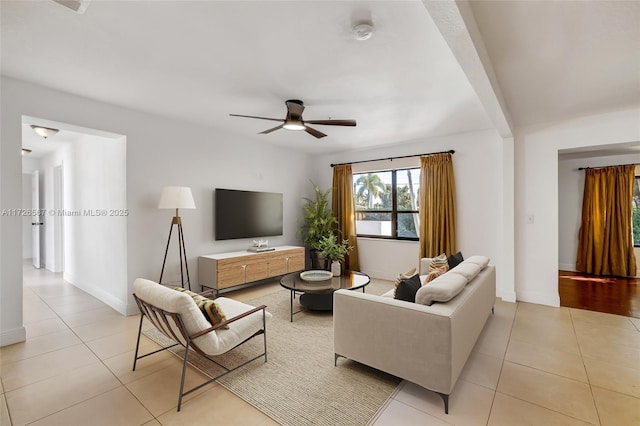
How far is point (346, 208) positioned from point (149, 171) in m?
3.62

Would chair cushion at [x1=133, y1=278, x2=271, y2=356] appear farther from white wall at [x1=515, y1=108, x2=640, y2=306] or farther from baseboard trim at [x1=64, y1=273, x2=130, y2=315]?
white wall at [x1=515, y1=108, x2=640, y2=306]

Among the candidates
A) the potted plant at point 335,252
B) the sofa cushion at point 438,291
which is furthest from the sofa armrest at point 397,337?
the potted plant at point 335,252

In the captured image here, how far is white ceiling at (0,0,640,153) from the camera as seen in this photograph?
190 cm

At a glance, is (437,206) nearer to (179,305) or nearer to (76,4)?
(179,305)

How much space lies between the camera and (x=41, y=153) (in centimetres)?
625

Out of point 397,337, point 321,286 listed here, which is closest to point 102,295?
point 321,286

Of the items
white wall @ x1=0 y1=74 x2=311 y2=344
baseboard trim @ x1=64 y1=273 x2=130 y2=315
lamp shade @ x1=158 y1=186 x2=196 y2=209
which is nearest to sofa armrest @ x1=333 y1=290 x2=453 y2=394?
lamp shade @ x1=158 y1=186 x2=196 y2=209

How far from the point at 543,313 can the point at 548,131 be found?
252 cm

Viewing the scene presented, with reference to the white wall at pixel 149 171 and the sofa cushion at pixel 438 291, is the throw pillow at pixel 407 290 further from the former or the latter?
the white wall at pixel 149 171

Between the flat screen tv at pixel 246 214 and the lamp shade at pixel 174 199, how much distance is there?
0.92 m

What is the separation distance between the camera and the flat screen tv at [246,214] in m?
4.74

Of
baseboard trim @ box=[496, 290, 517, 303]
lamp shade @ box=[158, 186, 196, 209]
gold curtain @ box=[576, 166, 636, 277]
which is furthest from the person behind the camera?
gold curtain @ box=[576, 166, 636, 277]

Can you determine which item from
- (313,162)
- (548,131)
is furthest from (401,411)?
(313,162)

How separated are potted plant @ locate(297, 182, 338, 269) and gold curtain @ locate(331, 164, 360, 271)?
0.16 metres
